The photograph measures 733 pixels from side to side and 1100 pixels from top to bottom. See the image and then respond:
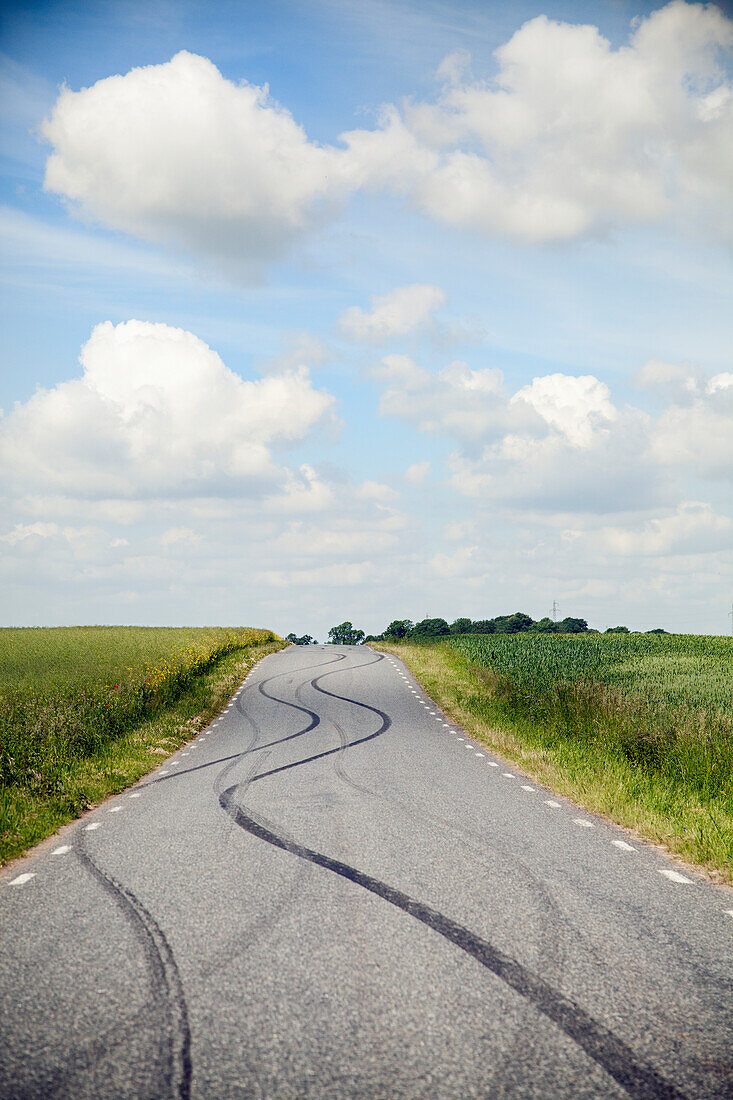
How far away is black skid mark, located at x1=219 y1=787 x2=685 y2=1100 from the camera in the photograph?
3541 millimetres

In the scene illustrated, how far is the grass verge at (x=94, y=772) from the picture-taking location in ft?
27.1

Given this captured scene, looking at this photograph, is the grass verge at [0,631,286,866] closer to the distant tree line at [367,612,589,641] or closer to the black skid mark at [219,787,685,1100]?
the black skid mark at [219,787,685,1100]

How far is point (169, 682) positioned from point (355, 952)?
1766 cm

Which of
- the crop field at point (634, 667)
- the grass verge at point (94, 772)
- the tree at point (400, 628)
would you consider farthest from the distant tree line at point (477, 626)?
the grass verge at point (94, 772)

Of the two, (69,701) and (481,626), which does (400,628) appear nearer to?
(481,626)

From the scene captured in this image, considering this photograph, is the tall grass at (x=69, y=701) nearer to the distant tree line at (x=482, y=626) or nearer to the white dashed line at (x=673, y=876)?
the white dashed line at (x=673, y=876)

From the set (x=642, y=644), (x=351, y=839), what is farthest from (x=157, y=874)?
(x=642, y=644)

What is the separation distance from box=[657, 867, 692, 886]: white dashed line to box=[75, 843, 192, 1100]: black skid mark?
455cm

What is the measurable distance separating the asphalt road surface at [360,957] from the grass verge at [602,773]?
16.2 inches

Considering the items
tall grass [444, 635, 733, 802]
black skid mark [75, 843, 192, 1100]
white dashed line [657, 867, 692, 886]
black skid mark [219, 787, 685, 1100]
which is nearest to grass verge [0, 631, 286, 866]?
black skid mark [75, 843, 192, 1100]

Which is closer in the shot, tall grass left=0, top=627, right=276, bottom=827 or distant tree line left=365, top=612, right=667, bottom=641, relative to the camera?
tall grass left=0, top=627, right=276, bottom=827

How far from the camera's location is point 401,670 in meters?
30.5

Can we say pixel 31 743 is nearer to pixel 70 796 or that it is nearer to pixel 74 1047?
pixel 70 796

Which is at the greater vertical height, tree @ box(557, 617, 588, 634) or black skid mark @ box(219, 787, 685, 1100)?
tree @ box(557, 617, 588, 634)
